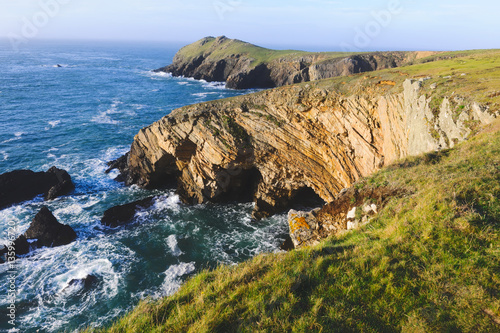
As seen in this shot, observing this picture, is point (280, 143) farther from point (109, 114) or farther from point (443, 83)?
point (109, 114)

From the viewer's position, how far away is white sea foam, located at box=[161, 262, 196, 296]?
1830cm

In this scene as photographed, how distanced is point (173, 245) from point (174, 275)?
366cm

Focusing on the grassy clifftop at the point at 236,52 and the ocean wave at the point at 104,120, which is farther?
the grassy clifftop at the point at 236,52

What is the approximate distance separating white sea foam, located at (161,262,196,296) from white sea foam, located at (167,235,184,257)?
1.51 meters

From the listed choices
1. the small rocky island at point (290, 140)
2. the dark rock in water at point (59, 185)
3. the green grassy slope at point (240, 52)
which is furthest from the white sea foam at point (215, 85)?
the dark rock in water at point (59, 185)

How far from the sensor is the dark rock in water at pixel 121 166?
34688 millimetres

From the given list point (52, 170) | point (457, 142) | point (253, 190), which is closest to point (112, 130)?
point (52, 170)

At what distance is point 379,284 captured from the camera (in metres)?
6.34

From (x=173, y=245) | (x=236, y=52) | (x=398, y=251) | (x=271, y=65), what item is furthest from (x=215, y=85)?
(x=398, y=251)

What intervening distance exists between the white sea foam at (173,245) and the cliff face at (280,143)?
21.2 ft

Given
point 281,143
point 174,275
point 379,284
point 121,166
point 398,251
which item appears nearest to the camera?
point 379,284

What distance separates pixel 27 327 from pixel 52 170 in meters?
→ 22.1

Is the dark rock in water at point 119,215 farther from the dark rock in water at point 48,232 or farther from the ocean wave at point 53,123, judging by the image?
the ocean wave at point 53,123

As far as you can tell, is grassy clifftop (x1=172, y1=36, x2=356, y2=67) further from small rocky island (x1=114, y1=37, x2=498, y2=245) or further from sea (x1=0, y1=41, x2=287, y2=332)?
small rocky island (x1=114, y1=37, x2=498, y2=245)
